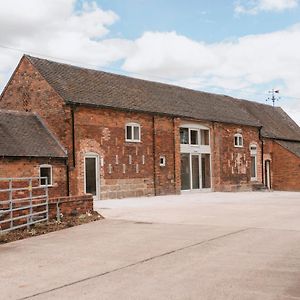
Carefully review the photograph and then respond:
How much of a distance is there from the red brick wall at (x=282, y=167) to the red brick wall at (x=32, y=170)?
1837 cm

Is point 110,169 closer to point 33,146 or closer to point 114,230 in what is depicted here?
point 33,146

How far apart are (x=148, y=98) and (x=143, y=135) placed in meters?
2.94

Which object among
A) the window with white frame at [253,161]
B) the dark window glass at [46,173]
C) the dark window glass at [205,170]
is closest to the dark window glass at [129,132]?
the dark window glass at [46,173]

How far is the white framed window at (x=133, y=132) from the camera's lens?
2511cm

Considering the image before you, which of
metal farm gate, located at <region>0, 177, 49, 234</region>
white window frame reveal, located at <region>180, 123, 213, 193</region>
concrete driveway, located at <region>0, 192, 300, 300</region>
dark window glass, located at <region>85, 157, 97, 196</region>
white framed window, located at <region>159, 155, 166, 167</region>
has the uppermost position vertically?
white window frame reveal, located at <region>180, 123, 213, 193</region>

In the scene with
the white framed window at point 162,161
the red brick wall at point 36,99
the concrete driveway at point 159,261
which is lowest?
the concrete driveway at point 159,261

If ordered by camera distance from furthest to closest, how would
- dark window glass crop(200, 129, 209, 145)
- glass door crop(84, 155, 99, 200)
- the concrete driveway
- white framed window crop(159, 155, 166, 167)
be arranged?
dark window glass crop(200, 129, 209, 145) < white framed window crop(159, 155, 166, 167) < glass door crop(84, 155, 99, 200) < the concrete driveway

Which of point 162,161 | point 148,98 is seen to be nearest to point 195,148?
point 162,161

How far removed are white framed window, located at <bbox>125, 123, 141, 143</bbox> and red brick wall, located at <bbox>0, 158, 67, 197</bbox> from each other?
14.8ft

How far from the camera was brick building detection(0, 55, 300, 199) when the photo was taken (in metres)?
22.8

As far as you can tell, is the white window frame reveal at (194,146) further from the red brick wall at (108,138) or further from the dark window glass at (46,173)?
the dark window glass at (46,173)

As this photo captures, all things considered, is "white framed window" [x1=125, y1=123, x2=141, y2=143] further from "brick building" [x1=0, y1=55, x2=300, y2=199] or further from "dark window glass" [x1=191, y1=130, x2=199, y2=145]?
"dark window glass" [x1=191, y1=130, x2=199, y2=145]

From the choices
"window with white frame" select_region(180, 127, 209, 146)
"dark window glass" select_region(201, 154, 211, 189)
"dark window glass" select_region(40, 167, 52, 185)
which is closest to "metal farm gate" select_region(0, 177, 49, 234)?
"dark window glass" select_region(40, 167, 52, 185)

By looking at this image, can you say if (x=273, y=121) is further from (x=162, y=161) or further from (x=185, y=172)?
(x=162, y=161)
